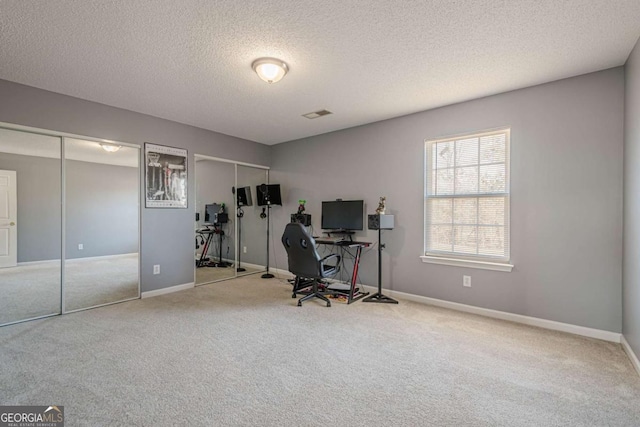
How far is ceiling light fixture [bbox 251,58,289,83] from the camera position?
253cm

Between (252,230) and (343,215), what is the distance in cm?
203

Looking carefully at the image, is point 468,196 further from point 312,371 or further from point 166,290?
point 166,290

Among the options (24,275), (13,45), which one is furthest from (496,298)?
(24,275)

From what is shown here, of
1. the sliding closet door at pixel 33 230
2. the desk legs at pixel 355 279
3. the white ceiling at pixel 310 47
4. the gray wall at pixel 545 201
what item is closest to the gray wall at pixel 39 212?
the sliding closet door at pixel 33 230

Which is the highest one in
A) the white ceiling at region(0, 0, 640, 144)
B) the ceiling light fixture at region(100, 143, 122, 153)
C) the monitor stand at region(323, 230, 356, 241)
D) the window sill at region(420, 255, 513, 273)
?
the white ceiling at region(0, 0, 640, 144)

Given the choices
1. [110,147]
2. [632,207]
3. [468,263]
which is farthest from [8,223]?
[632,207]

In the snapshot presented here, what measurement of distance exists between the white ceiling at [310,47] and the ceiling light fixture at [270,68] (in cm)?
8

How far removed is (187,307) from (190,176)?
201 cm

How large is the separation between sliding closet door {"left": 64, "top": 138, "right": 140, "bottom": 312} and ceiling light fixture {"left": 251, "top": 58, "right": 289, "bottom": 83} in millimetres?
2418

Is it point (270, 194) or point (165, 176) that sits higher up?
point (165, 176)

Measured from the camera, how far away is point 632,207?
232 cm

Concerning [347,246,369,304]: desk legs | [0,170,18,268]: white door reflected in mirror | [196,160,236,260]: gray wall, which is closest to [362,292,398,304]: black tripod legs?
[347,246,369,304]: desk legs

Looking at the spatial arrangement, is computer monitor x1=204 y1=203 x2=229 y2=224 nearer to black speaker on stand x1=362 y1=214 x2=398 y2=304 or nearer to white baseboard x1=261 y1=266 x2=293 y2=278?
white baseboard x1=261 y1=266 x2=293 y2=278

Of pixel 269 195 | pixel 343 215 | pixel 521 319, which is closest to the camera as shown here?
pixel 521 319
